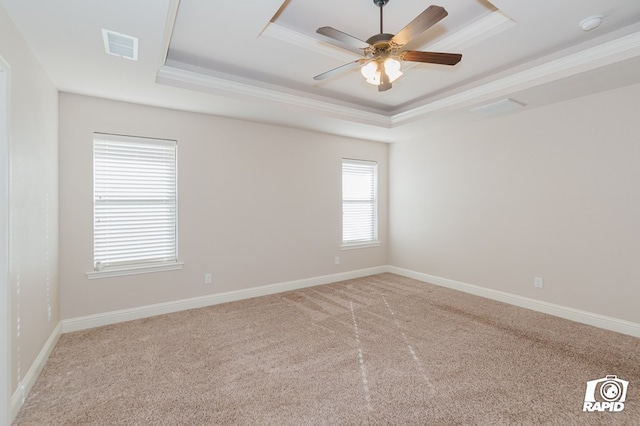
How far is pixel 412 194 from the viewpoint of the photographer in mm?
5496

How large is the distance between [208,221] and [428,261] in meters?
3.52

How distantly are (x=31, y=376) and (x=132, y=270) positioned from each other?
142 cm

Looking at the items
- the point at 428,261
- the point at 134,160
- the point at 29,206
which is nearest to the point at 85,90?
the point at 134,160

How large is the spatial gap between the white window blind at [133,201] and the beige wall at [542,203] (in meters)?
3.88

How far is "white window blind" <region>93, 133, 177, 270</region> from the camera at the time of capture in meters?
3.42

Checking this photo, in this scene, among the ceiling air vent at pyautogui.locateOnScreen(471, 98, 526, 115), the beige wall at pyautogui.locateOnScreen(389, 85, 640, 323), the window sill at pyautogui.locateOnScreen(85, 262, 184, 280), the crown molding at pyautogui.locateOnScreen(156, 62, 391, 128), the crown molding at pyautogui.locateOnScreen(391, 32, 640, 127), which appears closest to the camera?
the crown molding at pyautogui.locateOnScreen(391, 32, 640, 127)

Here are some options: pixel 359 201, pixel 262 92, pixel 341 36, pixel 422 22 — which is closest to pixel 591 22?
pixel 422 22

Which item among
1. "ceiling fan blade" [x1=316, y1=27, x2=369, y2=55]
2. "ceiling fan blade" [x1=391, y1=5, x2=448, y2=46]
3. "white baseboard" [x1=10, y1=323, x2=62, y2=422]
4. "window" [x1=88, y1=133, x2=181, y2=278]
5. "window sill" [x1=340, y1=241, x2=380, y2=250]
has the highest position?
"ceiling fan blade" [x1=316, y1=27, x2=369, y2=55]

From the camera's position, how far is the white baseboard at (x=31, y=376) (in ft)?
6.44

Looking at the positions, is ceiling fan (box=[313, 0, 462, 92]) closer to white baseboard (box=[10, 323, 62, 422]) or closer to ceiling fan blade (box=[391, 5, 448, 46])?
ceiling fan blade (box=[391, 5, 448, 46])

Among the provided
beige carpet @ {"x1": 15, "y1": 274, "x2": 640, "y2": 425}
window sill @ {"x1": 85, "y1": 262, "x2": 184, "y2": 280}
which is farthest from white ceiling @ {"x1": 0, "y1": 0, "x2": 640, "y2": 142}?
beige carpet @ {"x1": 15, "y1": 274, "x2": 640, "y2": 425}

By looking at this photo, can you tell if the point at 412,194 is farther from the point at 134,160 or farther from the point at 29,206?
the point at 29,206

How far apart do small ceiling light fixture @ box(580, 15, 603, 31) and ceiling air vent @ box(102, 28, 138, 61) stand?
337 centimetres

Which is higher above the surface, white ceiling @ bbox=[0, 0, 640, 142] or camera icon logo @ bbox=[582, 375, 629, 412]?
white ceiling @ bbox=[0, 0, 640, 142]
